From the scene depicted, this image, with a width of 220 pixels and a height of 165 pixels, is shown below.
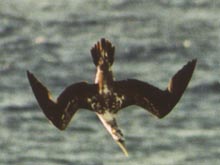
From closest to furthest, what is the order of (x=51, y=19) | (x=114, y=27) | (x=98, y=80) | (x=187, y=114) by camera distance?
(x=98, y=80) → (x=114, y=27) → (x=51, y=19) → (x=187, y=114)

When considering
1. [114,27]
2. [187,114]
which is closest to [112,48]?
[114,27]

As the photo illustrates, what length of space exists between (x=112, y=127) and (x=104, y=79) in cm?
38

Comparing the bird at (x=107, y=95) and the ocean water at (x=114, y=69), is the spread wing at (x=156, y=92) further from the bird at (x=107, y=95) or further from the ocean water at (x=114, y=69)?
the ocean water at (x=114, y=69)

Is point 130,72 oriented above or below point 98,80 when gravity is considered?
below

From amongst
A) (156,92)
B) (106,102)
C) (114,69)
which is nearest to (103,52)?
(106,102)

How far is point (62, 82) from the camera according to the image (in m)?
123

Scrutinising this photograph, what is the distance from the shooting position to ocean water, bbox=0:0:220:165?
119188mm

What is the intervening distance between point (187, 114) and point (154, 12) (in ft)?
52.6

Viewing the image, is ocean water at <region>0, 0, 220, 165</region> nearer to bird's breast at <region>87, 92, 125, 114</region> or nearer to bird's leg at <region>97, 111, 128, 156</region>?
bird's breast at <region>87, 92, 125, 114</region>

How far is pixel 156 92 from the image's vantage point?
369 inches

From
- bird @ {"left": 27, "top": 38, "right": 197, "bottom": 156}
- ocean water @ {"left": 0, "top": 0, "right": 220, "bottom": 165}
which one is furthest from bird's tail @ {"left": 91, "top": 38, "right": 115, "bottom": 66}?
ocean water @ {"left": 0, "top": 0, "right": 220, "bottom": 165}

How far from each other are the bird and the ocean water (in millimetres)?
97099

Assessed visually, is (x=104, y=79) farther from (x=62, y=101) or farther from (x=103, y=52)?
(x=62, y=101)

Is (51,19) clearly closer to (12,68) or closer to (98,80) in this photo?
(12,68)
